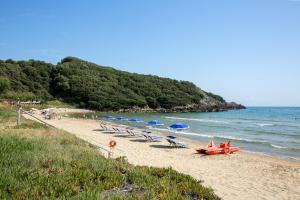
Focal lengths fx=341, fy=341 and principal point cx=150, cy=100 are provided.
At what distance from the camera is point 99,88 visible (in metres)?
97.9

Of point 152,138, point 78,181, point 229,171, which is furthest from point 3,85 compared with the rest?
point 78,181

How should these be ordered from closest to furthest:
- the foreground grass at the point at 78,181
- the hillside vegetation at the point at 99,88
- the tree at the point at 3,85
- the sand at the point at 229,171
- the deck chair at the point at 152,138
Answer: the foreground grass at the point at 78,181
the sand at the point at 229,171
the deck chair at the point at 152,138
the tree at the point at 3,85
the hillside vegetation at the point at 99,88

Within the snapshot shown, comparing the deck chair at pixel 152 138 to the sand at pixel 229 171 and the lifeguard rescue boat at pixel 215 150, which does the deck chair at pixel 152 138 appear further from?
the lifeguard rescue boat at pixel 215 150

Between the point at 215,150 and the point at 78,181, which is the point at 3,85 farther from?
the point at 78,181

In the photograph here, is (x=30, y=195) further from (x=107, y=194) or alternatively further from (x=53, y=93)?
(x=53, y=93)

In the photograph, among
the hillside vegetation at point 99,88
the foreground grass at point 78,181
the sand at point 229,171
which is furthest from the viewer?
the hillside vegetation at point 99,88

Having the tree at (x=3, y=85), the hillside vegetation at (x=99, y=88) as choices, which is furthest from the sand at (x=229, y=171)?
the hillside vegetation at (x=99, y=88)

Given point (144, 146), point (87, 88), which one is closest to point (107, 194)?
point (144, 146)

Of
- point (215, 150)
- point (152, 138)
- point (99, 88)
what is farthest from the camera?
point (99, 88)

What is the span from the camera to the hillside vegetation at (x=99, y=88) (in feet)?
300

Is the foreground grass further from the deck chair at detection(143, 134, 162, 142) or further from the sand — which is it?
the deck chair at detection(143, 134, 162, 142)

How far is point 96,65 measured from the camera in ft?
406

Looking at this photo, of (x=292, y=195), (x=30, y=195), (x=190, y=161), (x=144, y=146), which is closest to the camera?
(x=30, y=195)

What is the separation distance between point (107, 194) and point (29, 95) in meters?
83.0
